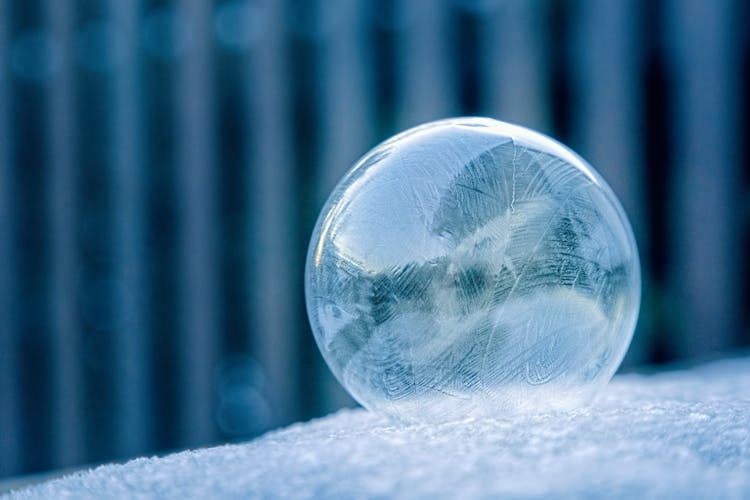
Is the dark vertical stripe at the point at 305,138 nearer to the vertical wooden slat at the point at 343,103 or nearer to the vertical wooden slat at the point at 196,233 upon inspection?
the vertical wooden slat at the point at 343,103

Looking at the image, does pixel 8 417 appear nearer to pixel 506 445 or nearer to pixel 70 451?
pixel 70 451

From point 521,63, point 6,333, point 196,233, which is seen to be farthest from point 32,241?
point 521,63

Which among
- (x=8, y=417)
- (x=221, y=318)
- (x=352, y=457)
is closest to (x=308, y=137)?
(x=221, y=318)

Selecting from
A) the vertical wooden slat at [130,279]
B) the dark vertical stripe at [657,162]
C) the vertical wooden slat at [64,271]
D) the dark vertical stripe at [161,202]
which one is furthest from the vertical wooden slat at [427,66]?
the vertical wooden slat at [64,271]

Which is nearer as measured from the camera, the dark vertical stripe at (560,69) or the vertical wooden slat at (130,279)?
the dark vertical stripe at (560,69)

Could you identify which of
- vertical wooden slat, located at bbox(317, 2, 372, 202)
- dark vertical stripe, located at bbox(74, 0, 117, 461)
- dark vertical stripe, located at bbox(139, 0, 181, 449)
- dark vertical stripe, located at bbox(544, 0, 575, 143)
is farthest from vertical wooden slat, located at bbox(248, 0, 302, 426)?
dark vertical stripe, located at bbox(544, 0, 575, 143)
